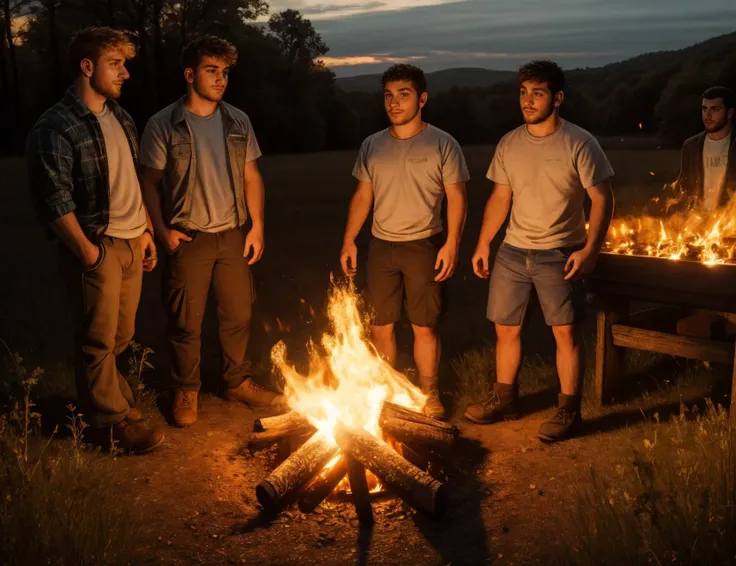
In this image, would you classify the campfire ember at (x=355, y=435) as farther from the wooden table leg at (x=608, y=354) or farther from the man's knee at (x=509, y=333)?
the wooden table leg at (x=608, y=354)

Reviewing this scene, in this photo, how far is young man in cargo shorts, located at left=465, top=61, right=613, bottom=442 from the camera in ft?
16.2

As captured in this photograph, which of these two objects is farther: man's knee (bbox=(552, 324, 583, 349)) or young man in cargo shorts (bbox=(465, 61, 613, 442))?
man's knee (bbox=(552, 324, 583, 349))

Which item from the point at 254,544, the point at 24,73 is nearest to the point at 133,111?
the point at 24,73

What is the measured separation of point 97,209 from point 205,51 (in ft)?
4.32

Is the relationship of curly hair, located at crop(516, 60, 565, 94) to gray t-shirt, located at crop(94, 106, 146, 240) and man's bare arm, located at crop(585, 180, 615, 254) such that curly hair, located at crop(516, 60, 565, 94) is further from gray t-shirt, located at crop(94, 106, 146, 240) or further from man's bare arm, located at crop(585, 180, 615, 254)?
gray t-shirt, located at crop(94, 106, 146, 240)

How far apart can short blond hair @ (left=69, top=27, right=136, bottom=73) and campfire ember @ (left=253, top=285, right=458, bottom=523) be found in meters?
2.36

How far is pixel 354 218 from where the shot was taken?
574 centimetres

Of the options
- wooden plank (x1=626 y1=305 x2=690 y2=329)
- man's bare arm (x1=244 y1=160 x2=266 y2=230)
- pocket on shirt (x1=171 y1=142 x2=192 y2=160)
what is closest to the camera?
pocket on shirt (x1=171 y1=142 x2=192 y2=160)

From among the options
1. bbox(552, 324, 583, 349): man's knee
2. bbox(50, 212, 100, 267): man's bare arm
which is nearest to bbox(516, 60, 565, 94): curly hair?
bbox(552, 324, 583, 349): man's knee

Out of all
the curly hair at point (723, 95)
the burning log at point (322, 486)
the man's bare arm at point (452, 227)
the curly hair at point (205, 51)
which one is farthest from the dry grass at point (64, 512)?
the curly hair at point (723, 95)

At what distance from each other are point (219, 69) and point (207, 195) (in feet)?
2.89

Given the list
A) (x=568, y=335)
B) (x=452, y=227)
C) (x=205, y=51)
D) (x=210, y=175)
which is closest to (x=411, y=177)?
(x=452, y=227)

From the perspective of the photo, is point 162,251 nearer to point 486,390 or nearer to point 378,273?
point 378,273

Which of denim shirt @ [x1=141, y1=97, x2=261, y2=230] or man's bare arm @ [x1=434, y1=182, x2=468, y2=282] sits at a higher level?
denim shirt @ [x1=141, y1=97, x2=261, y2=230]
